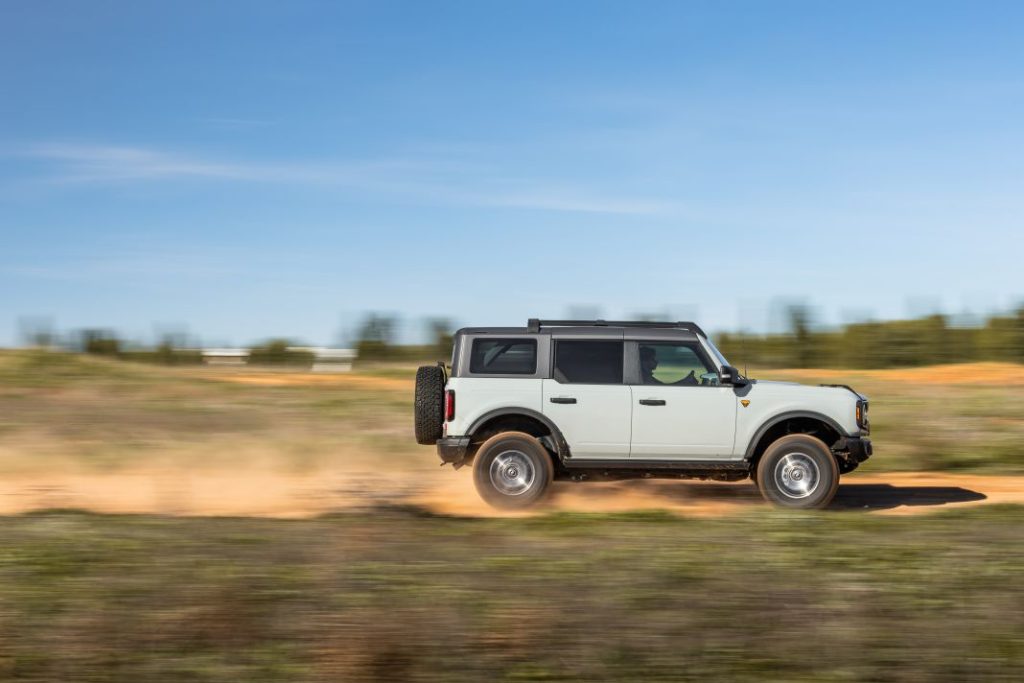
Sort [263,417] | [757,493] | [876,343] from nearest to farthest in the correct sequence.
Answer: [757,493] < [263,417] < [876,343]

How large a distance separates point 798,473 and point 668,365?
1732 mm

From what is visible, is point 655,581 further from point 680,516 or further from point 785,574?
point 680,516

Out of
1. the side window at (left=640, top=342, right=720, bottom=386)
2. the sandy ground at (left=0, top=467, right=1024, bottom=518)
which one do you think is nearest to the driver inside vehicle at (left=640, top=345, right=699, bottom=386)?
the side window at (left=640, top=342, right=720, bottom=386)

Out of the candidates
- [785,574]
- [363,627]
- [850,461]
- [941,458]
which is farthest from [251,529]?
[941,458]

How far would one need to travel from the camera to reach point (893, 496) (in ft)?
41.2

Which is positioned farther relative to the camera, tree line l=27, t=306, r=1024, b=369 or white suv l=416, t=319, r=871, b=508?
tree line l=27, t=306, r=1024, b=369

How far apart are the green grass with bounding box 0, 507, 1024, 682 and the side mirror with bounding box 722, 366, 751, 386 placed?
241 cm

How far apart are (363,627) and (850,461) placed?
6.83 metres

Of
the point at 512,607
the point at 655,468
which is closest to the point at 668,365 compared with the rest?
the point at 655,468

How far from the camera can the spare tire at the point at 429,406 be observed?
11.0 m

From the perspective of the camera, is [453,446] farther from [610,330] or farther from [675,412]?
[675,412]

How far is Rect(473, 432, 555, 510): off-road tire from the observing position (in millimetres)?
10867

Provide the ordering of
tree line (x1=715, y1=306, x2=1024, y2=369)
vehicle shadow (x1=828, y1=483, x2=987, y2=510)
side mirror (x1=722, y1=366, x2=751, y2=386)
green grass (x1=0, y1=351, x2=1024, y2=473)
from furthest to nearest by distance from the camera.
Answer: tree line (x1=715, y1=306, x2=1024, y2=369), green grass (x1=0, y1=351, x2=1024, y2=473), vehicle shadow (x1=828, y1=483, x2=987, y2=510), side mirror (x1=722, y1=366, x2=751, y2=386)

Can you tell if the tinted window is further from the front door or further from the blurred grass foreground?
the blurred grass foreground
